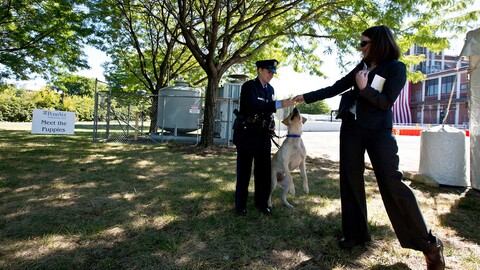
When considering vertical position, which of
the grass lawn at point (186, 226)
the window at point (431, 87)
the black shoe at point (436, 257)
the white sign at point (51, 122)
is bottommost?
the grass lawn at point (186, 226)

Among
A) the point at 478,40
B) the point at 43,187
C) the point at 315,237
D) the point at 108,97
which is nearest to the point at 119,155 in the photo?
the point at 43,187

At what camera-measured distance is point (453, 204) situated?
15.5 feet

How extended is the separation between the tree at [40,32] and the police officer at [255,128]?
35.7 ft

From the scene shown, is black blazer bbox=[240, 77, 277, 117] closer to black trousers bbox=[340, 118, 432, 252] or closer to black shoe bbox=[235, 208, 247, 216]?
black trousers bbox=[340, 118, 432, 252]

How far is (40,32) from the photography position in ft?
43.8

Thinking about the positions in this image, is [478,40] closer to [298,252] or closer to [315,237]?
[315,237]

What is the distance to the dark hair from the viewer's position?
265 cm

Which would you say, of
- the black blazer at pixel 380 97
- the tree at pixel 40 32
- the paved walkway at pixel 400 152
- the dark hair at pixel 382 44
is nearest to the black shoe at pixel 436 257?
the black blazer at pixel 380 97

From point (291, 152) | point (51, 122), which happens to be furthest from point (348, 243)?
point (51, 122)

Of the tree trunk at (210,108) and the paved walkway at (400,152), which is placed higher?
the tree trunk at (210,108)

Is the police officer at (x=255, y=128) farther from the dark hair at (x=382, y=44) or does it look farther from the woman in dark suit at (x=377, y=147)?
the dark hair at (x=382, y=44)

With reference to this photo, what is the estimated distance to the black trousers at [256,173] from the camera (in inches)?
Result: 149

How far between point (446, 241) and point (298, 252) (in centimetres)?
173

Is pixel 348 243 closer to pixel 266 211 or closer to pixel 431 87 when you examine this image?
pixel 266 211
